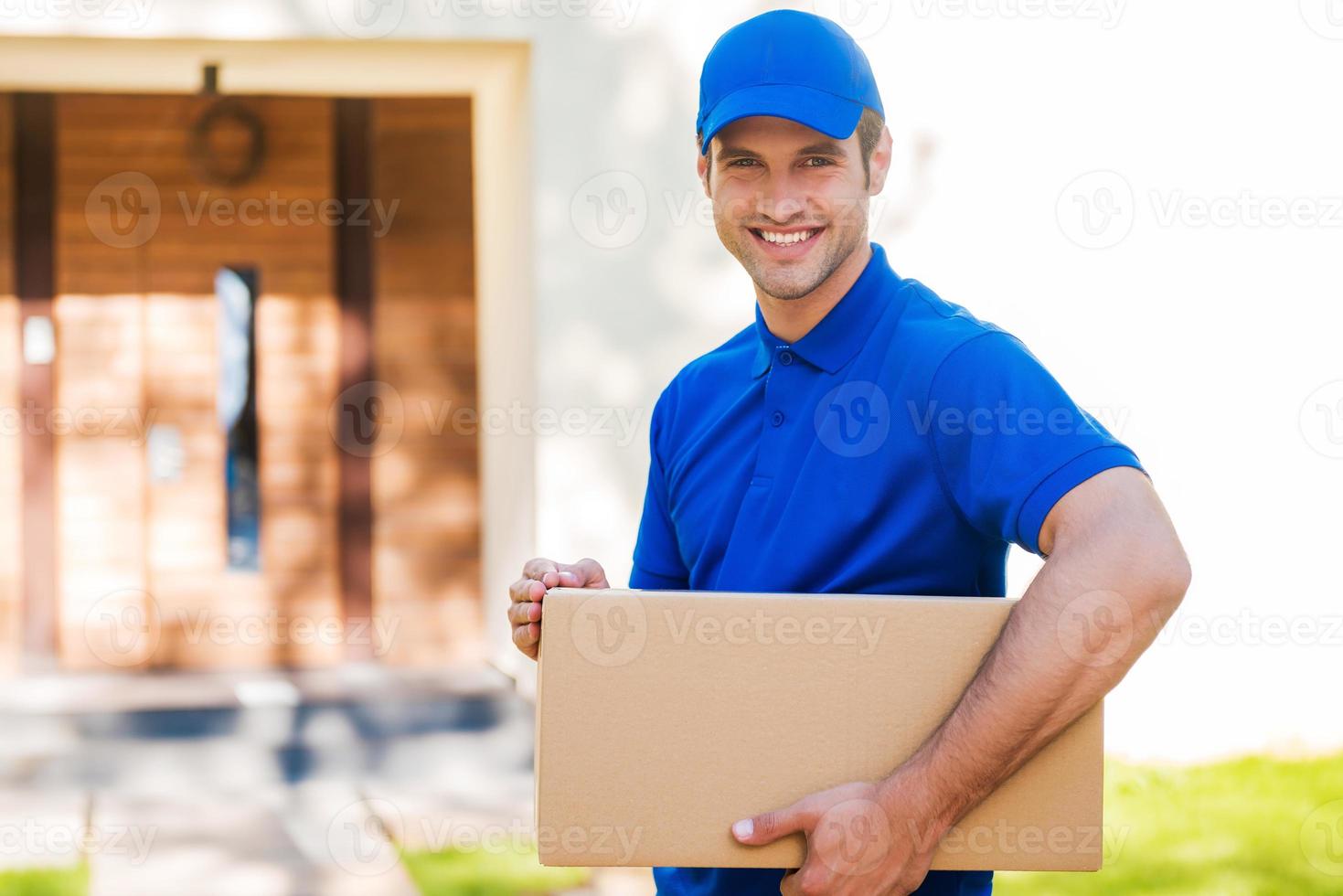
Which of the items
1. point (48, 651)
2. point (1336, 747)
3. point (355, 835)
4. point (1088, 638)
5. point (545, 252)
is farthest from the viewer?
point (48, 651)

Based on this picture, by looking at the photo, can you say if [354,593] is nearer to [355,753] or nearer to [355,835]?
[355,753]

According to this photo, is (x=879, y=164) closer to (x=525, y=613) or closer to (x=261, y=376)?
(x=525, y=613)

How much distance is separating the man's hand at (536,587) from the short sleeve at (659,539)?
6.5 inches

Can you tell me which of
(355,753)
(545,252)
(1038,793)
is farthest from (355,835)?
(1038,793)

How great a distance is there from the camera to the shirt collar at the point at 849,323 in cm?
168

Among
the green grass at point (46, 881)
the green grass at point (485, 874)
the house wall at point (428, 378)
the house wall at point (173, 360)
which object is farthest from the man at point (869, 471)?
the house wall at point (173, 360)

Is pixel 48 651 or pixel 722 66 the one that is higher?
pixel 722 66

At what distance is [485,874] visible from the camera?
4.46m

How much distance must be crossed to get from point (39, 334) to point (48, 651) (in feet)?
5.34

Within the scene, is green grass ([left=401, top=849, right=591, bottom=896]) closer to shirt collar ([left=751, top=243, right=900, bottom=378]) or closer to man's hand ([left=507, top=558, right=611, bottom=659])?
man's hand ([left=507, top=558, right=611, bottom=659])

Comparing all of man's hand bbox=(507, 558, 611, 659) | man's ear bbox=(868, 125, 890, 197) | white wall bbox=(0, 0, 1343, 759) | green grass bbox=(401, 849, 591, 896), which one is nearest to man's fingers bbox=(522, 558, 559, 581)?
man's hand bbox=(507, 558, 611, 659)

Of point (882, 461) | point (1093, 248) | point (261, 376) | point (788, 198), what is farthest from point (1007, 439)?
point (261, 376)

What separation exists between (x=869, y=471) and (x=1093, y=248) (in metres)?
4.45

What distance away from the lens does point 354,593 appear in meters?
7.19
